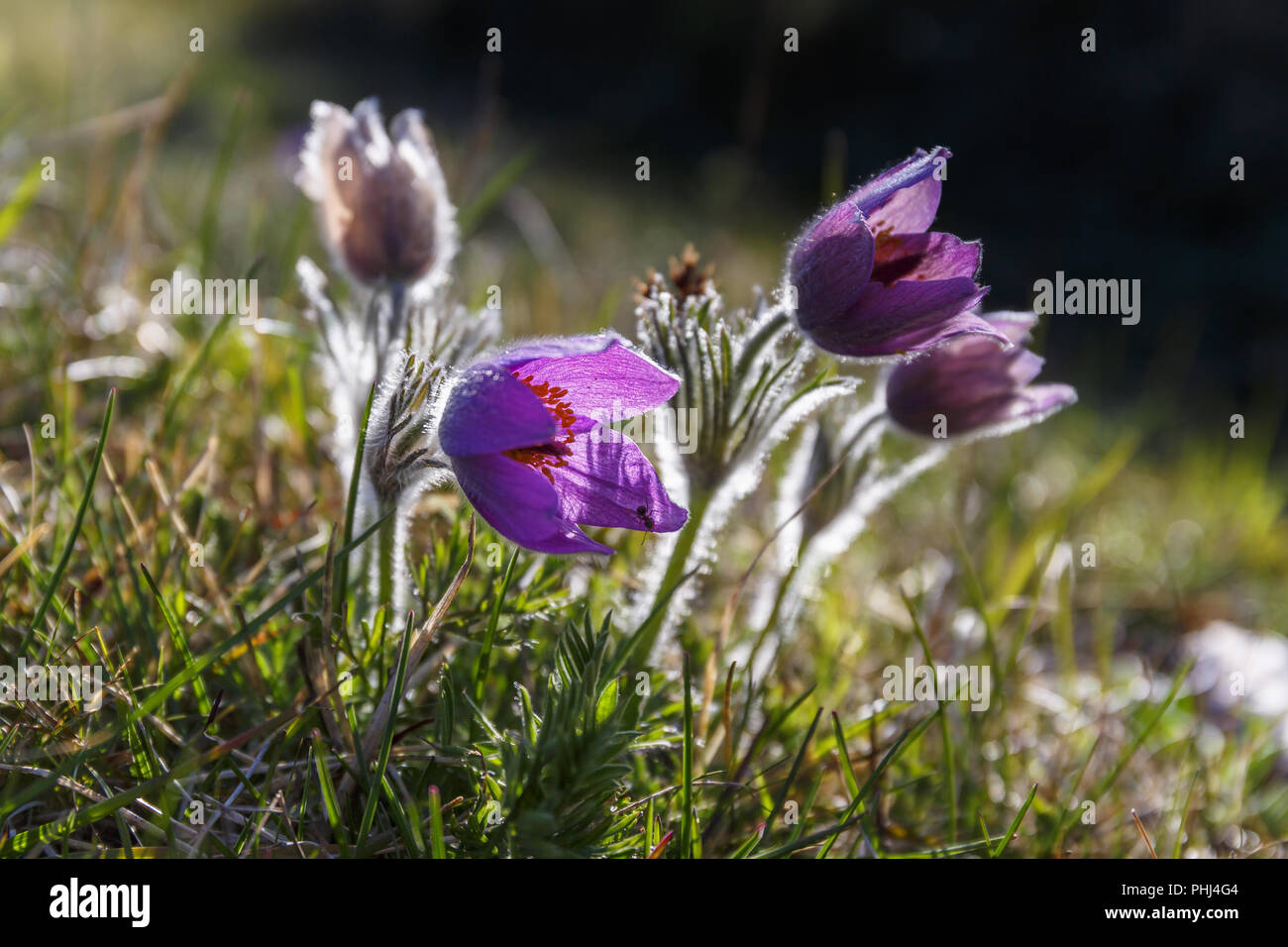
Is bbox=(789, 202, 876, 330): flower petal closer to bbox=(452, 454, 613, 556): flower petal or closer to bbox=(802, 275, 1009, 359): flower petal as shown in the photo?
bbox=(802, 275, 1009, 359): flower petal

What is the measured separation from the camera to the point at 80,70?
4.29 metres

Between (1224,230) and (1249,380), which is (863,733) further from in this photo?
(1224,230)

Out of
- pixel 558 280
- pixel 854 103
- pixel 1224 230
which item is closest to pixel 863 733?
pixel 558 280

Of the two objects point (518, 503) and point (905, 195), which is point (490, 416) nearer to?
point (518, 503)

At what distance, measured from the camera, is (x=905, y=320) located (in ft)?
4.87

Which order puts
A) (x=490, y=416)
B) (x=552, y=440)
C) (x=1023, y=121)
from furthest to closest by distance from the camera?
(x=1023, y=121) < (x=552, y=440) < (x=490, y=416)

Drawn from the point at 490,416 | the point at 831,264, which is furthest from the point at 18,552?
the point at 831,264

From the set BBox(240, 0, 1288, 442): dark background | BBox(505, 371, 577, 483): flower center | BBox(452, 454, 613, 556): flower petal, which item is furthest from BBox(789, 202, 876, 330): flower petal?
BBox(240, 0, 1288, 442): dark background

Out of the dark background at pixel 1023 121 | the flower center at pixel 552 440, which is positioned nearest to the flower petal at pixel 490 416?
the flower center at pixel 552 440

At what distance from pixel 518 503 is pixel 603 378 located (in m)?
0.25

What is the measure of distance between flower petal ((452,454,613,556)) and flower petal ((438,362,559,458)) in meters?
0.03

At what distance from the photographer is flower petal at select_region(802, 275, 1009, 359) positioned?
1434 millimetres

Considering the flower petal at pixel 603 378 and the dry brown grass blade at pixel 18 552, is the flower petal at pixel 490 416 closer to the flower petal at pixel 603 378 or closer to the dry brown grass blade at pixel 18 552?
the flower petal at pixel 603 378
